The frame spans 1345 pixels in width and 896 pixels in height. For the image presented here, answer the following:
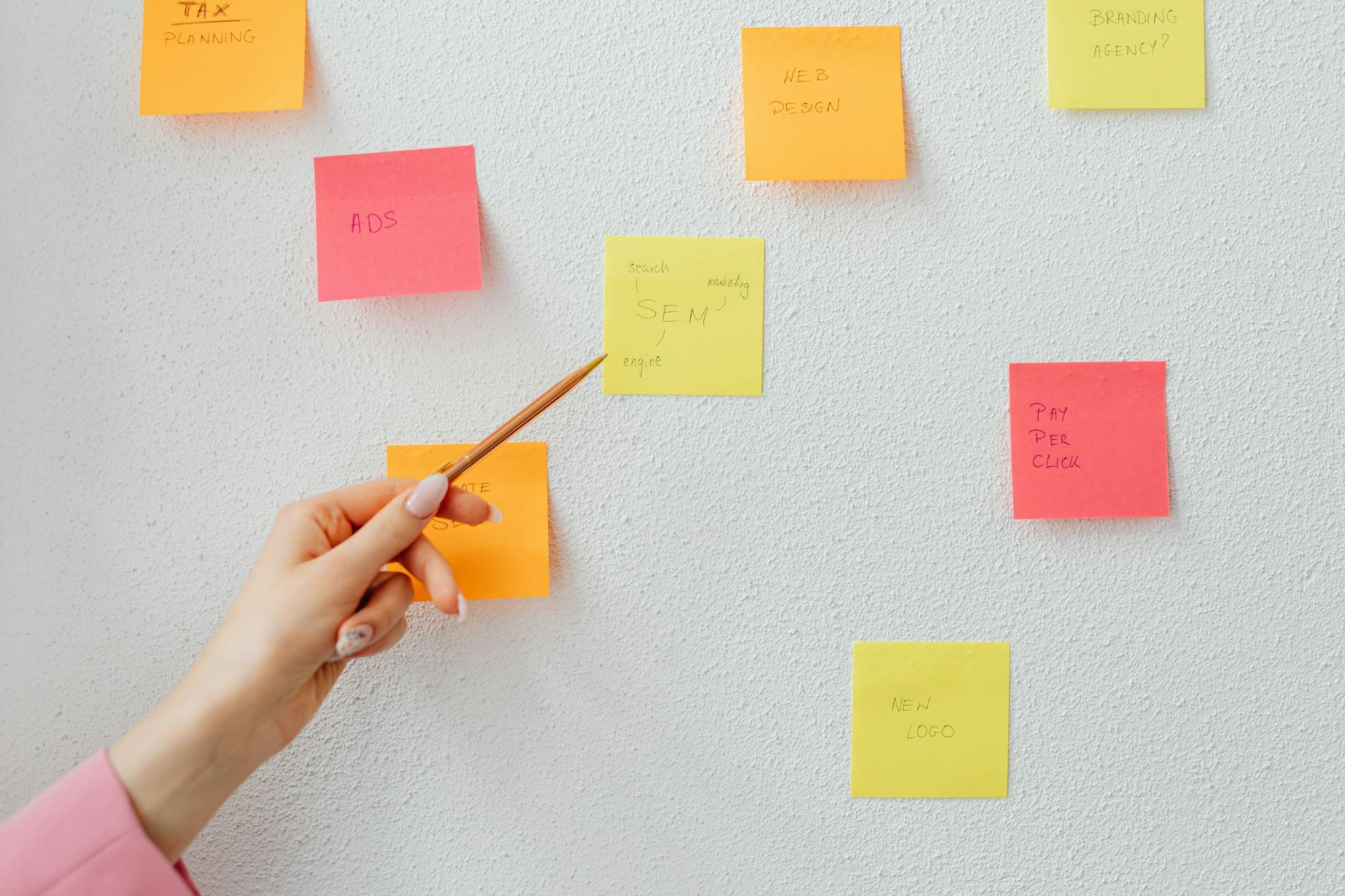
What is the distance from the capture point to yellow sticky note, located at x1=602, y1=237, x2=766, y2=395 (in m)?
0.64

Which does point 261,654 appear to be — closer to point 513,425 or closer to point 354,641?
point 354,641

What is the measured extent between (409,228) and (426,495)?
21 cm

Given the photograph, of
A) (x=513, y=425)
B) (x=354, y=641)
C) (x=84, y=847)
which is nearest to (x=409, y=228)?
(x=513, y=425)

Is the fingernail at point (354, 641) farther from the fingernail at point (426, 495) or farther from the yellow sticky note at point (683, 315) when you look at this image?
the yellow sticky note at point (683, 315)

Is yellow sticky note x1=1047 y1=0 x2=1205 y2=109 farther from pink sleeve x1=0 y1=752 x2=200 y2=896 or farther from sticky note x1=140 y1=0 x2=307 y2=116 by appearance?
pink sleeve x1=0 y1=752 x2=200 y2=896

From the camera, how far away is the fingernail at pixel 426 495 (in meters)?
0.55

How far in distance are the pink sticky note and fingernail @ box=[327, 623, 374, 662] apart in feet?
0.80

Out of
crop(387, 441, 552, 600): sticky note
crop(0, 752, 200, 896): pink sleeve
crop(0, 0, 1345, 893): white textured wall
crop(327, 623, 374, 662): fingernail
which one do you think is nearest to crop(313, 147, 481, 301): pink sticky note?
crop(0, 0, 1345, 893): white textured wall

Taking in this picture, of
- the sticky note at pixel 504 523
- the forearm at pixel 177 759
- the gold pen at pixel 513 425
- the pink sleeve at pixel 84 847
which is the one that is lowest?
the pink sleeve at pixel 84 847

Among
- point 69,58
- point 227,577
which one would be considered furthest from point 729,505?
point 69,58

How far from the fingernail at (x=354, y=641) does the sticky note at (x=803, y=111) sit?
1.36ft

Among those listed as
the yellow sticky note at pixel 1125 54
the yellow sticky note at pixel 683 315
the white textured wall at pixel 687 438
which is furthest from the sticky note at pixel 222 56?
the yellow sticky note at pixel 1125 54

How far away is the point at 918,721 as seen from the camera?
648mm

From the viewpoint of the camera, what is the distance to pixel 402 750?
0.65 m
